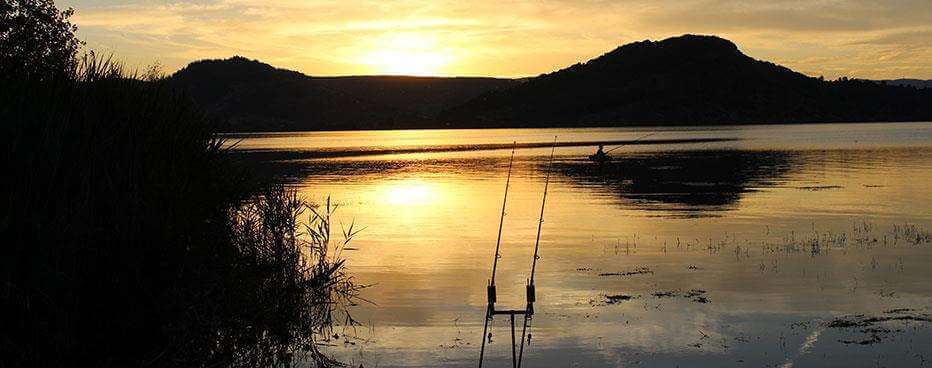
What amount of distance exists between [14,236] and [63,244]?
0.57 metres

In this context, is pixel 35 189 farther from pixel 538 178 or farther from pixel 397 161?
pixel 397 161

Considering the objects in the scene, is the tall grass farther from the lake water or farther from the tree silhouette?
the tree silhouette

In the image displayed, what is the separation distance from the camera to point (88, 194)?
40.4 feet

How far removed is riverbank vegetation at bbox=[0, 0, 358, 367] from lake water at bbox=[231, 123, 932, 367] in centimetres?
329

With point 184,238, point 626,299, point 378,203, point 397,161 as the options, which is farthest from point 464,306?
point 397,161

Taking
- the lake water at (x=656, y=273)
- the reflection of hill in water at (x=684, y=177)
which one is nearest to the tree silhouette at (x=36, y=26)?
the lake water at (x=656, y=273)

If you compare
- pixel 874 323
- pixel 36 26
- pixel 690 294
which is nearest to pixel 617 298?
pixel 690 294

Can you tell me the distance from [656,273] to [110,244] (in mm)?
16262

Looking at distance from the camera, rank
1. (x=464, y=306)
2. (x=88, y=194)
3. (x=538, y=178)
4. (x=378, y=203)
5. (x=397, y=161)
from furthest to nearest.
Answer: (x=397, y=161) → (x=538, y=178) → (x=378, y=203) → (x=464, y=306) → (x=88, y=194)

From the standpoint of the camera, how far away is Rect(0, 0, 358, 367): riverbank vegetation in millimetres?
11711

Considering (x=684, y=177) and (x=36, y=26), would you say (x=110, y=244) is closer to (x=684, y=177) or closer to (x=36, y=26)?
(x=36, y=26)

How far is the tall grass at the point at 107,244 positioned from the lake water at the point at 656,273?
3546 millimetres

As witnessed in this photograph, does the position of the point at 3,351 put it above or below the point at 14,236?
below

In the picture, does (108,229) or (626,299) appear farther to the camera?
(626,299)
